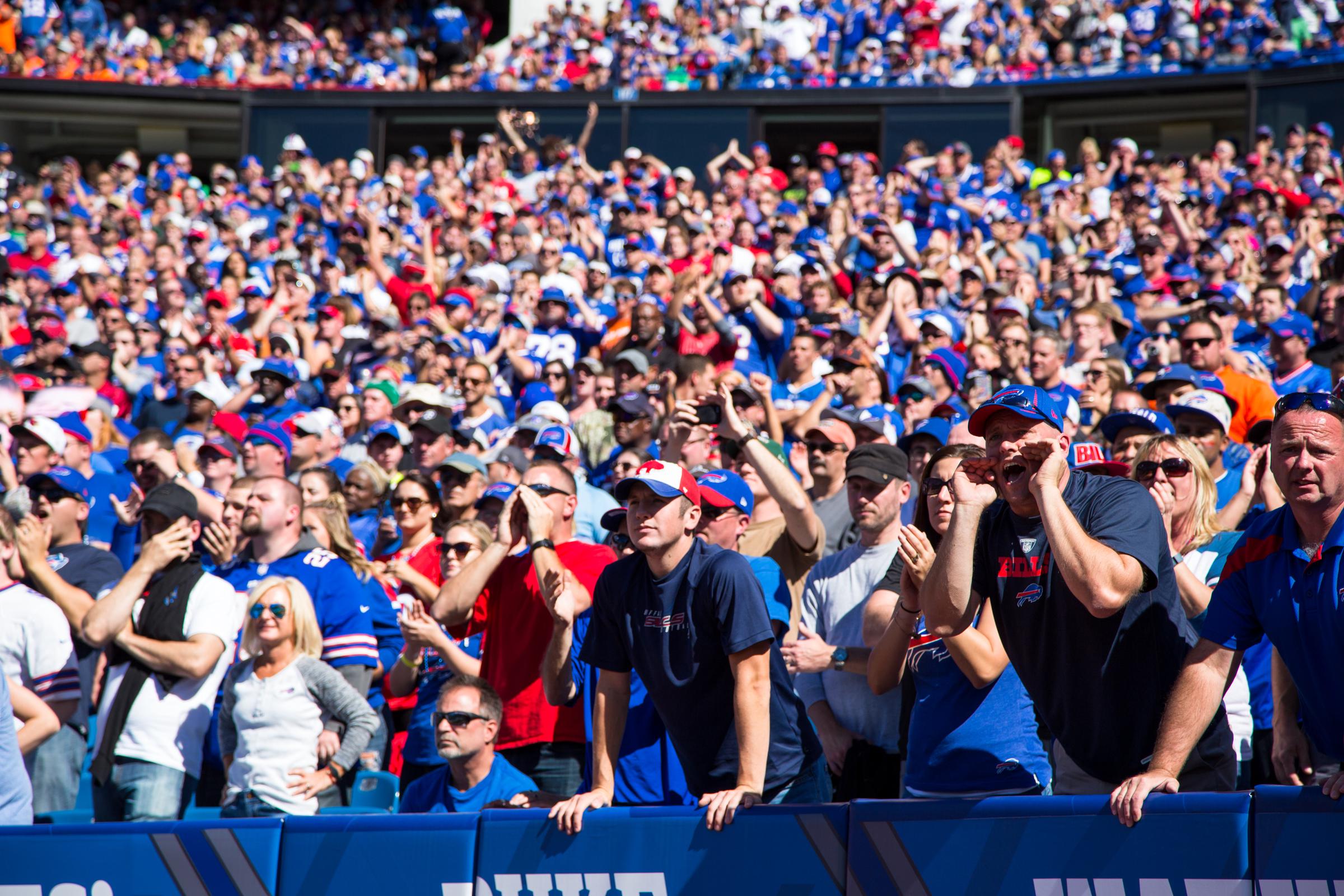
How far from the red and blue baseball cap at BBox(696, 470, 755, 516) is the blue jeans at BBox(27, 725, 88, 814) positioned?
3217 mm

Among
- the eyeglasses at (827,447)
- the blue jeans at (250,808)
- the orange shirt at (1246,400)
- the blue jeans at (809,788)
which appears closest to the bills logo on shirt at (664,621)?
the blue jeans at (809,788)

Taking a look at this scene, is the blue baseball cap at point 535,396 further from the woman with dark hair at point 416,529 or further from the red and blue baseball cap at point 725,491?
the red and blue baseball cap at point 725,491

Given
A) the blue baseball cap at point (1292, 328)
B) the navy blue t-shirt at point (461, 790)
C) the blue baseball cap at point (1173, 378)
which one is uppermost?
the blue baseball cap at point (1292, 328)

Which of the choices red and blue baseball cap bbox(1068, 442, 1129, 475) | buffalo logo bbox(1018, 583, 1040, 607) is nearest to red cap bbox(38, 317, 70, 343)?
red and blue baseball cap bbox(1068, 442, 1129, 475)

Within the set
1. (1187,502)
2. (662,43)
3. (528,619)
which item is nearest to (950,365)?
(1187,502)

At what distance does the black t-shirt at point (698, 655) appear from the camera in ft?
14.5

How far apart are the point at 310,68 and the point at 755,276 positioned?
13800 mm

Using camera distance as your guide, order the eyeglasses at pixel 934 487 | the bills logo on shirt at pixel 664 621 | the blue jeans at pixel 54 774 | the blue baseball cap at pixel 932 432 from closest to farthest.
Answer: the bills logo on shirt at pixel 664 621
the eyeglasses at pixel 934 487
the blue jeans at pixel 54 774
the blue baseball cap at pixel 932 432

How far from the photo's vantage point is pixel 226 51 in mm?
24281

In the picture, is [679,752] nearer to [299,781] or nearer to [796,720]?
[796,720]

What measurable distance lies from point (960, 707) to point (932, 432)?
2680 millimetres

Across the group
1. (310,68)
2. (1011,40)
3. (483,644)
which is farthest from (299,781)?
(310,68)

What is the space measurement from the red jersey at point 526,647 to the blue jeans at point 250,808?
96 centimetres

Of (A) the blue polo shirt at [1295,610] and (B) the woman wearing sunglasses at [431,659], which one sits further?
(B) the woman wearing sunglasses at [431,659]
